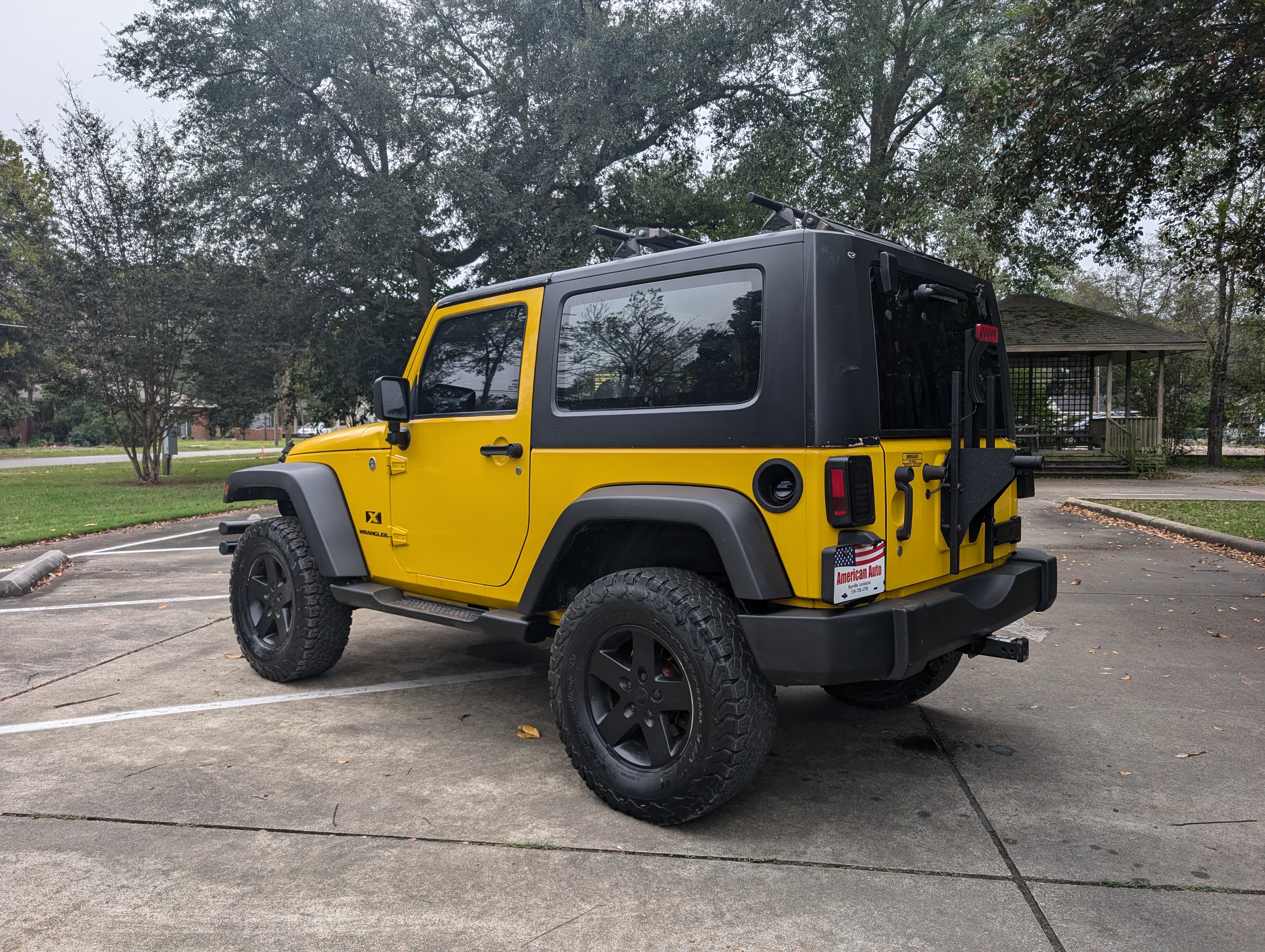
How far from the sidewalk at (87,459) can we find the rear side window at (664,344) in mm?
27996

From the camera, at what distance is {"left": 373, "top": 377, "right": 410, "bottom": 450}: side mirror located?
169 inches

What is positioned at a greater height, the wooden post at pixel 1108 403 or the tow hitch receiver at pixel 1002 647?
the wooden post at pixel 1108 403

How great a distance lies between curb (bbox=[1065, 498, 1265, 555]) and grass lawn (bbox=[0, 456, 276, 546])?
12.4 meters

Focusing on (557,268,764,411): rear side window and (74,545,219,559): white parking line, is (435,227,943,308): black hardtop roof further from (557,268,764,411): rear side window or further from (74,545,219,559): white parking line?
(74,545,219,559): white parking line

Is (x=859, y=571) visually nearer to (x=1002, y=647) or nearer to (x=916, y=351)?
(x=916, y=351)

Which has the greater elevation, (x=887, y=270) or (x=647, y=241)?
(x=647, y=241)

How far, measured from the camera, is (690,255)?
341 cm

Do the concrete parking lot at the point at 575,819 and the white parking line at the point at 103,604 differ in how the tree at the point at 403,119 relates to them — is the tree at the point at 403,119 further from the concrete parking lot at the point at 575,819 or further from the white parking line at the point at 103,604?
the concrete parking lot at the point at 575,819

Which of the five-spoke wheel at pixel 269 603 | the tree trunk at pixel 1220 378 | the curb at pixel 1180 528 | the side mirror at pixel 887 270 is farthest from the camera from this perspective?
the tree trunk at pixel 1220 378

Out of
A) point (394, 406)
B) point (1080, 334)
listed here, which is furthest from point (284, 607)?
point (1080, 334)

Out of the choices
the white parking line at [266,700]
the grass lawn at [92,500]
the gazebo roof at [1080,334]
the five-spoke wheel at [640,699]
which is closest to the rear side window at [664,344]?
the five-spoke wheel at [640,699]

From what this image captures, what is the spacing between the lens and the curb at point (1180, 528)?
386 inches

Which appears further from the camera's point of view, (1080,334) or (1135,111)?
(1080,334)

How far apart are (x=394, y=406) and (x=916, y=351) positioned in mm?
2385
